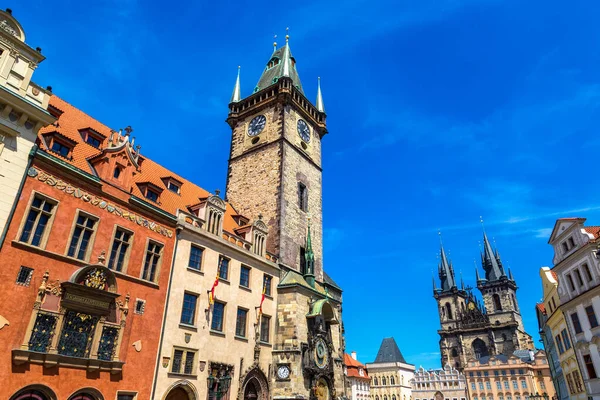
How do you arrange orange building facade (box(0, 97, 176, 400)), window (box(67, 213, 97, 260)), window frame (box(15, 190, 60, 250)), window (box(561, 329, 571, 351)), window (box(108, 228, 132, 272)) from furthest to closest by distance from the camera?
window (box(561, 329, 571, 351)) → window (box(108, 228, 132, 272)) → window (box(67, 213, 97, 260)) → window frame (box(15, 190, 60, 250)) → orange building facade (box(0, 97, 176, 400))

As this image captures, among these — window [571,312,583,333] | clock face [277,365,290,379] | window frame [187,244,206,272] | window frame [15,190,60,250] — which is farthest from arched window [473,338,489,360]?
window frame [15,190,60,250]

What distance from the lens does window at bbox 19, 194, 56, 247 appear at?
14.5m

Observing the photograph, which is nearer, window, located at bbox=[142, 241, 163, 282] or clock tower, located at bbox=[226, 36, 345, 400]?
window, located at bbox=[142, 241, 163, 282]

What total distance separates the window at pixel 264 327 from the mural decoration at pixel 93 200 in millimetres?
7947

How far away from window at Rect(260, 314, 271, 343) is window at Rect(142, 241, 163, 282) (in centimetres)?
767

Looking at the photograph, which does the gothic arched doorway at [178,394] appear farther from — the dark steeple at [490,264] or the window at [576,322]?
the dark steeple at [490,264]

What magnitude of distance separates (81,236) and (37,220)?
1.74 metres

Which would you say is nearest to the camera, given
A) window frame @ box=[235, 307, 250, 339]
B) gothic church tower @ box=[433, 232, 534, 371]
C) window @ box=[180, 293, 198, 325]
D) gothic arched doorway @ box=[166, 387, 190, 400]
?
gothic arched doorway @ box=[166, 387, 190, 400]

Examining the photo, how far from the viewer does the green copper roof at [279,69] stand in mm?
37369

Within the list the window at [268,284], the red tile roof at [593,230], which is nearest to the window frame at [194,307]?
the window at [268,284]

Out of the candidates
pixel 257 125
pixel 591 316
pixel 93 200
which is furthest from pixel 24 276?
pixel 591 316

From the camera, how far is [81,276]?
15414mm

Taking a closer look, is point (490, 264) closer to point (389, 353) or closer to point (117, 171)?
point (389, 353)

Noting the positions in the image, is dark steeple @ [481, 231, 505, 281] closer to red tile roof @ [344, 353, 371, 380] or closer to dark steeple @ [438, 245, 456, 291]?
dark steeple @ [438, 245, 456, 291]
